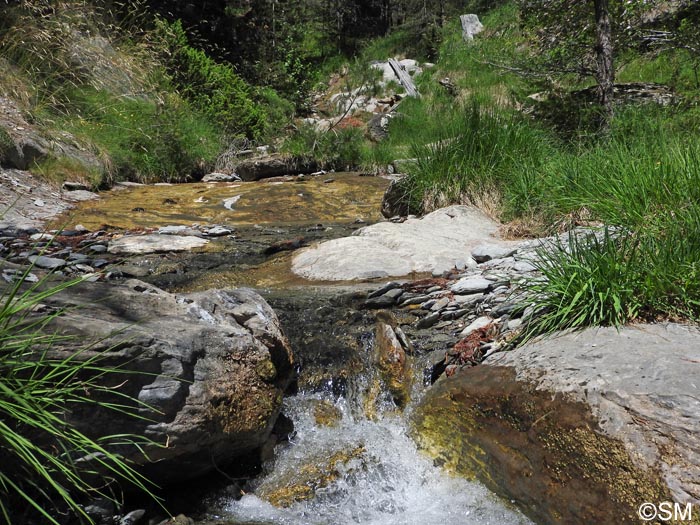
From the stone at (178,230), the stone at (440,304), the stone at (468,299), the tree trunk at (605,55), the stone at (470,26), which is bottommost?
the stone at (178,230)

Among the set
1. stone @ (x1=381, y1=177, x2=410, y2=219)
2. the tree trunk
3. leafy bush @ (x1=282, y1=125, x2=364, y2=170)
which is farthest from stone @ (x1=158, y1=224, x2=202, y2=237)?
leafy bush @ (x1=282, y1=125, x2=364, y2=170)

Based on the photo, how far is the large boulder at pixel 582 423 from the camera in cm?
202

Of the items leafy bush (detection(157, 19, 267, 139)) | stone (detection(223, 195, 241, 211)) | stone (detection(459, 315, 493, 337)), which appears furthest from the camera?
leafy bush (detection(157, 19, 267, 139))

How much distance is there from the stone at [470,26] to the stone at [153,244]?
55.4 ft

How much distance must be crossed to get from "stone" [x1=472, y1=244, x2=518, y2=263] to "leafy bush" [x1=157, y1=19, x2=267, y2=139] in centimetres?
997

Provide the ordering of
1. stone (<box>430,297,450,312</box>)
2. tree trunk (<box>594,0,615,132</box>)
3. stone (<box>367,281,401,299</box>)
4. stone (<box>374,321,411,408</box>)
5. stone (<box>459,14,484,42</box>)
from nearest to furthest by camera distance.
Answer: stone (<box>374,321,411,408</box>) < stone (<box>430,297,450,312</box>) < stone (<box>367,281,401,299</box>) < tree trunk (<box>594,0,615,132</box>) < stone (<box>459,14,484,42</box>)

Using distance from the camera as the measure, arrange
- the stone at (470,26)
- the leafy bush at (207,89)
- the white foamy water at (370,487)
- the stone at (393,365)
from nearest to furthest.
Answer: the white foamy water at (370,487)
the stone at (393,365)
the leafy bush at (207,89)
the stone at (470,26)

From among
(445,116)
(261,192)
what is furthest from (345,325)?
(261,192)

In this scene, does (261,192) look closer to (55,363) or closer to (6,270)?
(6,270)

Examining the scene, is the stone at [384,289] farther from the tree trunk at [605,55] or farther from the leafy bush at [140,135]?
the leafy bush at [140,135]

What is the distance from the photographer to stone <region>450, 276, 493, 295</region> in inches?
154

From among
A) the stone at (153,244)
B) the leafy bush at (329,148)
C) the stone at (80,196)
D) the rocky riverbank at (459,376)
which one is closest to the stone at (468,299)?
the rocky riverbank at (459,376)

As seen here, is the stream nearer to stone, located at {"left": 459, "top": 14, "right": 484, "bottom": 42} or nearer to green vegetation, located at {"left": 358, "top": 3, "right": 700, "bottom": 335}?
green vegetation, located at {"left": 358, "top": 3, "right": 700, "bottom": 335}

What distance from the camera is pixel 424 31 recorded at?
2253 centimetres
